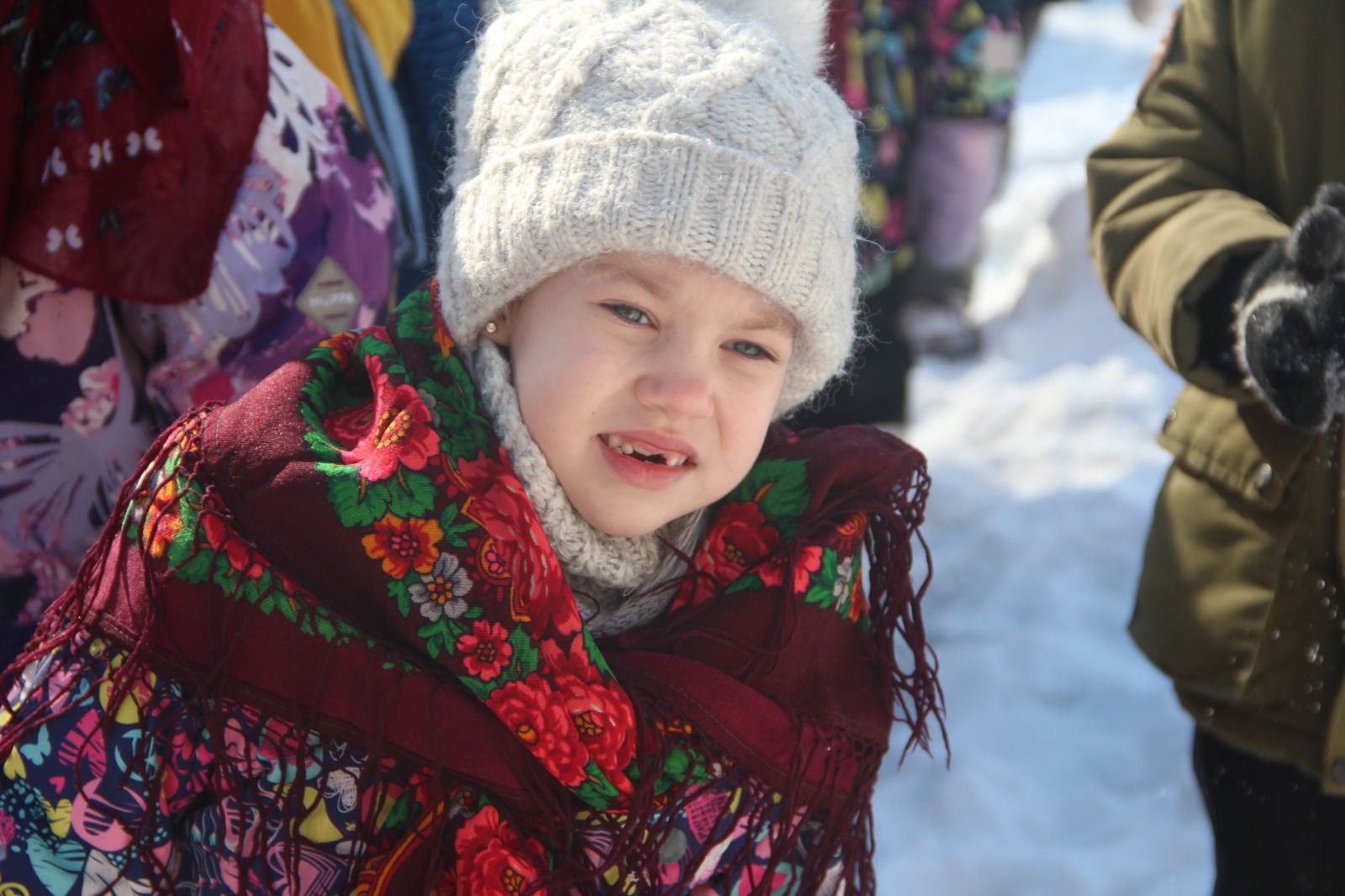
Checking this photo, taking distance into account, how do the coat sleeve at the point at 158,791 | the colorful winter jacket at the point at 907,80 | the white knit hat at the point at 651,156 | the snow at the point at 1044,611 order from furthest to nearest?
the colorful winter jacket at the point at 907,80 < the snow at the point at 1044,611 < the white knit hat at the point at 651,156 < the coat sleeve at the point at 158,791

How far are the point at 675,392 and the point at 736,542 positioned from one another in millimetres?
260

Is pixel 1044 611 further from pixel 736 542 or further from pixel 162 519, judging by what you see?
pixel 162 519

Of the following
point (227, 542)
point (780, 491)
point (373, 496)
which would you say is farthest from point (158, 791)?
point (780, 491)

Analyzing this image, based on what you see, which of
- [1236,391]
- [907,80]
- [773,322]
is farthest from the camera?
[907,80]

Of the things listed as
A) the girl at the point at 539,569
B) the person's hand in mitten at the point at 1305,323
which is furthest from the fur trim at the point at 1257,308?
the girl at the point at 539,569

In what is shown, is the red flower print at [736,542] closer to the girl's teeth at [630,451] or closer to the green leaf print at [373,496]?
the girl's teeth at [630,451]

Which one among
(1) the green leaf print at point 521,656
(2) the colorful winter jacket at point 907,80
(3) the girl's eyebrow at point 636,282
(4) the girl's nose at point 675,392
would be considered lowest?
(2) the colorful winter jacket at point 907,80

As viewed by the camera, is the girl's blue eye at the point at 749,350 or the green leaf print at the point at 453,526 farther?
the girl's blue eye at the point at 749,350

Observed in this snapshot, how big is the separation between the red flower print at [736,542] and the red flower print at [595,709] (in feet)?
0.77

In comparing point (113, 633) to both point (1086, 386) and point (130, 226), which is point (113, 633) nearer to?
point (130, 226)

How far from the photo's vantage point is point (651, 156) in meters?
1.41

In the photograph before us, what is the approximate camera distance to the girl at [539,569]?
4.33 ft

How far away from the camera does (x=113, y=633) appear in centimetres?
132

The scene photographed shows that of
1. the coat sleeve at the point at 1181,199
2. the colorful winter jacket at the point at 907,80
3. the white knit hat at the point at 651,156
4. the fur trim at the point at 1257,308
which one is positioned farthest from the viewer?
the colorful winter jacket at the point at 907,80
